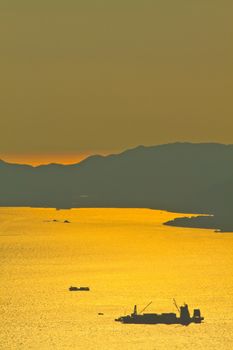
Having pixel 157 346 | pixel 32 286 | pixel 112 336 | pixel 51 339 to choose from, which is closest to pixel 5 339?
pixel 51 339

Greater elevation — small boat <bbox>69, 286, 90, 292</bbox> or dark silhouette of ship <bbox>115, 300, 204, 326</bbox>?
small boat <bbox>69, 286, 90, 292</bbox>

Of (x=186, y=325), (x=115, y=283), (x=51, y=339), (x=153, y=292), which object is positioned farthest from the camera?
(x=115, y=283)

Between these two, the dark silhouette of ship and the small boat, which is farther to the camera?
the small boat

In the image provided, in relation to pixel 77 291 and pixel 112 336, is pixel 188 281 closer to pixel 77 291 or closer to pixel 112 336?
pixel 77 291

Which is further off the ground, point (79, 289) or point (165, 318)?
point (79, 289)

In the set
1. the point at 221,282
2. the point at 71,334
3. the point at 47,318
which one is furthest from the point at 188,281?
the point at 71,334

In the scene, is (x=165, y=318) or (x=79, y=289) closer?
(x=165, y=318)

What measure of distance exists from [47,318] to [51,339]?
806 inches

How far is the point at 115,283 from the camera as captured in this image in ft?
634

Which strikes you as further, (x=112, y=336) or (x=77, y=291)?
(x=77, y=291)

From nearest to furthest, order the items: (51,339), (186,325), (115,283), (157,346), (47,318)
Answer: (157,346) < (51,339) < (186,325) < (47,318) < (115,283)

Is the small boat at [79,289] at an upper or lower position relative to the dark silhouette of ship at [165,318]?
upper

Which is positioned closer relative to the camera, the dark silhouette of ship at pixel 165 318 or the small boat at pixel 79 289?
the dark silhouette of ship at pixel 165 318

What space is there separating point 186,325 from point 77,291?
151ft
